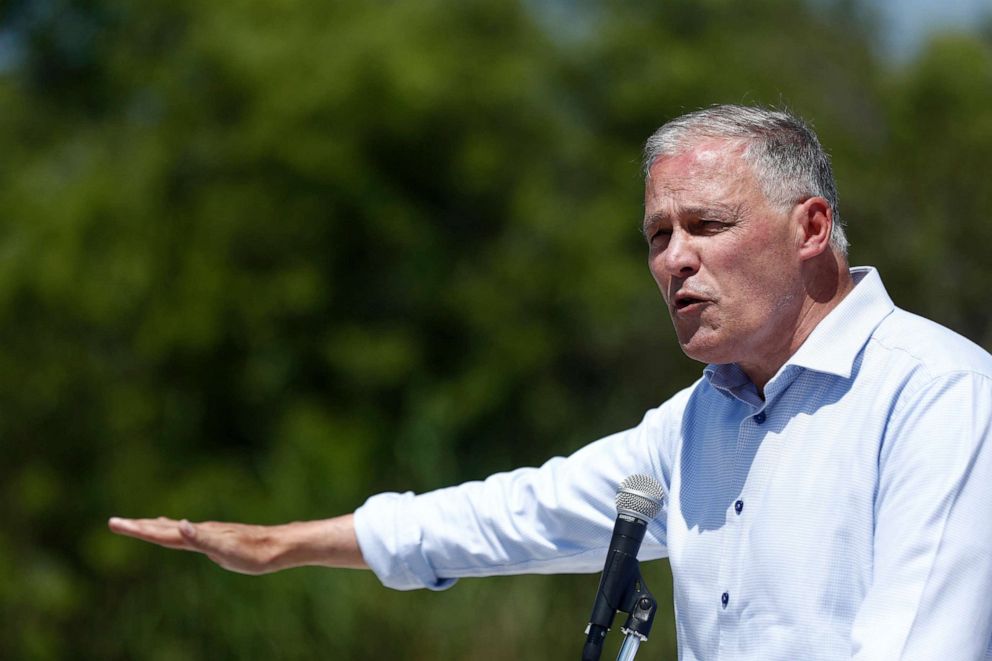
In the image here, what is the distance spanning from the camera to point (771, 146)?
2.09 meters

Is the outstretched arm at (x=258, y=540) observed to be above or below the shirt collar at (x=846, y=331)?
below

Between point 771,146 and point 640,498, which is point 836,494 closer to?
point 640,498

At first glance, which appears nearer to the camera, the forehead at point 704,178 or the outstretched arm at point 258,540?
the forehead at point 704,178

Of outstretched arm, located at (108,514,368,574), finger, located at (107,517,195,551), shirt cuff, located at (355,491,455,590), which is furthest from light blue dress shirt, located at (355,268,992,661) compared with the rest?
finger, located at (107,517,195,551)

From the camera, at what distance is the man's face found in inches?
80.9

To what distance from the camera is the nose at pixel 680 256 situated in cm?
208

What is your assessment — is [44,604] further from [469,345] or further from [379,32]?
[379,32]

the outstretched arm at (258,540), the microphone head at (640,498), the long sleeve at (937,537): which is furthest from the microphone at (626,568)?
the outstretched arm at (258,540)

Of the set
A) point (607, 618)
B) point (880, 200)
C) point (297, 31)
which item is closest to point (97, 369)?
point (297, 31)

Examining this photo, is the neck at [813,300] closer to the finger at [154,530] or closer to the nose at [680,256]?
the nose at [680,256]

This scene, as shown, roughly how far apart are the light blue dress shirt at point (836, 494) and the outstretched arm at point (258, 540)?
53cm

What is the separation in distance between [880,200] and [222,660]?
15.4 ft

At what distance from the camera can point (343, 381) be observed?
930 cm

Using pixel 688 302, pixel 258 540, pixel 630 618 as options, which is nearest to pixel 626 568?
pixel 630 618
